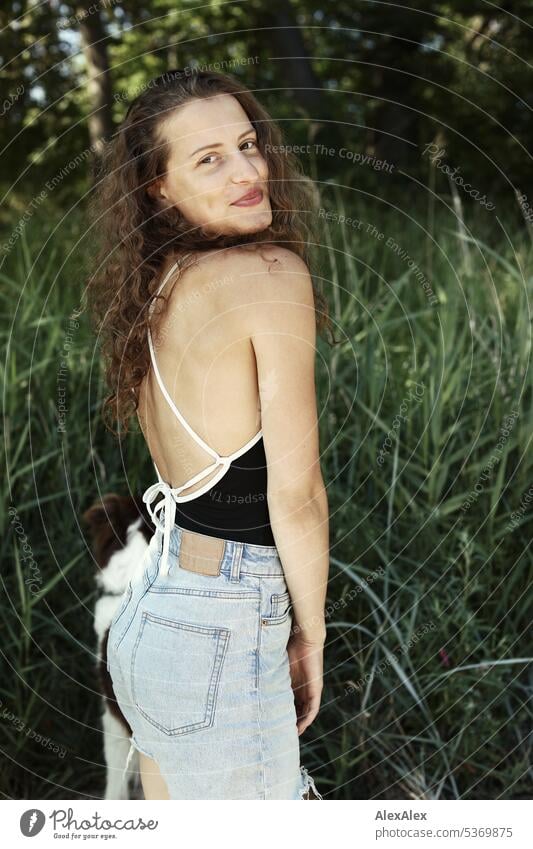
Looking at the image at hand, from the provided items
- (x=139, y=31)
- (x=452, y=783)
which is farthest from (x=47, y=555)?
(x=139, y=31)

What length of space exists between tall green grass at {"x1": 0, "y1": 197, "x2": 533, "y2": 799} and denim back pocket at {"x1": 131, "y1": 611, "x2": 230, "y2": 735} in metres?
0.81

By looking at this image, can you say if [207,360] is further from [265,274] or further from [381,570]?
[381,570]

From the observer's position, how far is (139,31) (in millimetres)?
5734

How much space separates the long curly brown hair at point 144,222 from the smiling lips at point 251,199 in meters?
0.05

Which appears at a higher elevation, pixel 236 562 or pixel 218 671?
pixel 236 562

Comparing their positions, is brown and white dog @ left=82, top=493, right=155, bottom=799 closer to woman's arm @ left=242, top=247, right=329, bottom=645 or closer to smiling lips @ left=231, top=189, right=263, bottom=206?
woman's arm @ left=242, top=247, right=329, bottom=645

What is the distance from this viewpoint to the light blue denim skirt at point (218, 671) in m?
1.35

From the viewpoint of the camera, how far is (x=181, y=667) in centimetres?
135

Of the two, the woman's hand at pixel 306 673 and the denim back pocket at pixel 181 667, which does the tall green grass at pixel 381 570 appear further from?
the denim back pocket at pixel 181 667

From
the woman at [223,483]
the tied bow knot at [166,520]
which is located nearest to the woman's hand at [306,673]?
the woman at [223,483]

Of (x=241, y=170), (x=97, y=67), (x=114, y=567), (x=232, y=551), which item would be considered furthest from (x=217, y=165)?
(x=97, y=67)

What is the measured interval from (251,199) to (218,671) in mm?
774
